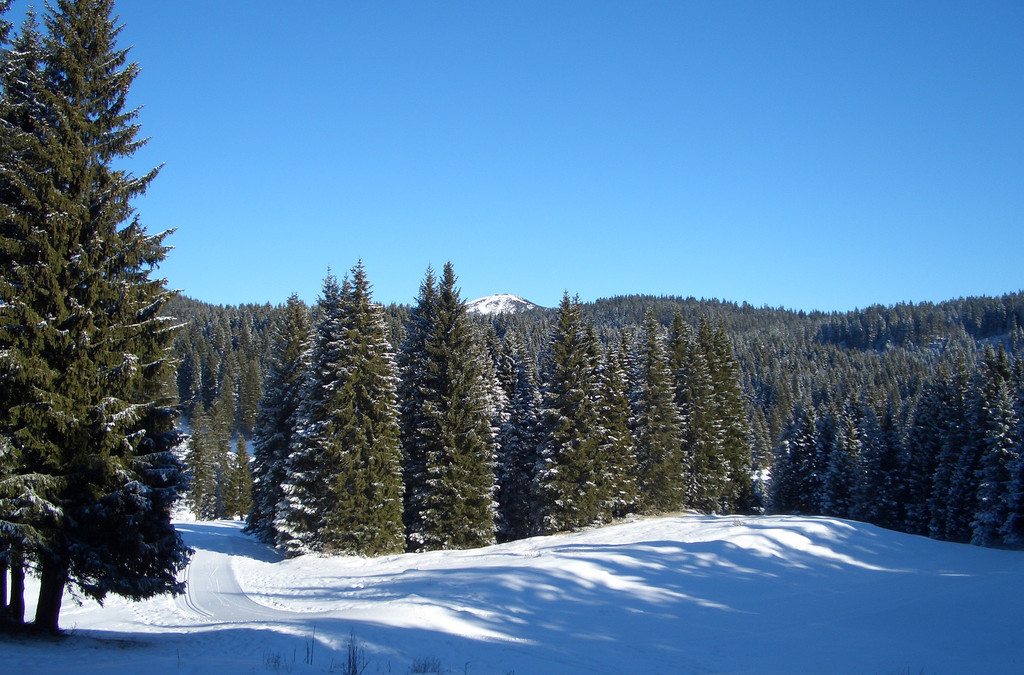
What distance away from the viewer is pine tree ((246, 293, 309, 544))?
30969mm

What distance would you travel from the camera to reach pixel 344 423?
87.0ft

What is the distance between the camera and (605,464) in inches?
1275

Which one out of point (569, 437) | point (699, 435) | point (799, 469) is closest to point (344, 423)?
point (569, 437)

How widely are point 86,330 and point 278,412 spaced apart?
829 inches

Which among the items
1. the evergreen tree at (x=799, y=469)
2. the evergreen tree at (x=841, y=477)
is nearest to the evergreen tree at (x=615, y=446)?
the evergreen tree at (x=841, y=477)

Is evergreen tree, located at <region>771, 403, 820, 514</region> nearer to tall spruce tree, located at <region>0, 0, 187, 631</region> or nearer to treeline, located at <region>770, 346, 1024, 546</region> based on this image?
treeline, located at <region>770, 346, 1024, 546</region>

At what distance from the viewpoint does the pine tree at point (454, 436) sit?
27797 millimetres

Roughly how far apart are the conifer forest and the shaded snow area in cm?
244

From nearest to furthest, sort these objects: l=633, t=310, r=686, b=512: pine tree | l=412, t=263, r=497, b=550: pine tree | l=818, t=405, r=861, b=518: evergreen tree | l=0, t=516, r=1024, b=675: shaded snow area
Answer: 1. l=0, t=516, r=1024, b=675: shaded snow area
2. l=412, t=263, r=497, b=550: pine tree
3. l=633, t=310, r=686, b=512: pine tree
4. l=818, t=405, r=861, b=518: evergreen tree

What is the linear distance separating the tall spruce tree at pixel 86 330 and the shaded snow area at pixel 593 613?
178 centimetres

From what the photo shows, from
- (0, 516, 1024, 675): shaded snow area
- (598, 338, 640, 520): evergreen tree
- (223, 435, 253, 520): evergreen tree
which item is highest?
(598, 338, 640, 520): evergreen tree

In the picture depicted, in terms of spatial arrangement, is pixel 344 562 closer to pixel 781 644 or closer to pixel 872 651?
pixel 781 644

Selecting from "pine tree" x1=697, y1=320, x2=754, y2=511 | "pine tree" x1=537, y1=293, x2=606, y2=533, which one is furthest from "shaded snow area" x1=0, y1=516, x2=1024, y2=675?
"pine tree" x1=697, y1=320, x2=754, y2=511

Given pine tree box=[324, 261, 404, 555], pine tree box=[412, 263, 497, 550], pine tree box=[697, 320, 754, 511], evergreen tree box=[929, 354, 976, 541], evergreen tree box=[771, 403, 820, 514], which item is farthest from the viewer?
evergreen tree box=[771, 403, 820, 514]
